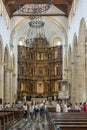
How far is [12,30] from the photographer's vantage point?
42.7 m

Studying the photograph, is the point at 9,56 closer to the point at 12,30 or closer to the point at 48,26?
the point at 12,30

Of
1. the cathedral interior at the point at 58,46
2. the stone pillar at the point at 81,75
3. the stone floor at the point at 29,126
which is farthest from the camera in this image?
the cathedral interior at the point at 58,46

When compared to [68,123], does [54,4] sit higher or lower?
higher

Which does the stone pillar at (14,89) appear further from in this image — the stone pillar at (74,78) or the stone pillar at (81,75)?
the stone pillar at (81,75)

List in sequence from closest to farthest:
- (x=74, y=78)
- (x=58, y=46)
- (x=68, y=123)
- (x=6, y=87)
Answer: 1. (x=68, y=123)
2. (x=74, y=78)
3. (x=6, y=87)
4. (x=58, y=46)

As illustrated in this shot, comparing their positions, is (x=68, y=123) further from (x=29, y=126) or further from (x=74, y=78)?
(x=74, y=78)

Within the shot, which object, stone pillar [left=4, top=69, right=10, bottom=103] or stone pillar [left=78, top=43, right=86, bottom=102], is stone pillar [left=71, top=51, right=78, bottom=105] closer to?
stone pillar [left=78, top=43, right=86, bottom=102]

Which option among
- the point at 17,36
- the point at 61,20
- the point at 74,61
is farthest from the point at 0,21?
the point at 17,36

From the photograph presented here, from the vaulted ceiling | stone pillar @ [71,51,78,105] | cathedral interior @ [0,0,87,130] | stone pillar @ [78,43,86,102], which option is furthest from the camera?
the vaulted ceiling

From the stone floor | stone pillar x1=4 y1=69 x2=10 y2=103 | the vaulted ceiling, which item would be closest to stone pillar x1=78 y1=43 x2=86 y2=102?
the vaulted ceiling

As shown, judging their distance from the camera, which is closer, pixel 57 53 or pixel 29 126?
pixel 29 126

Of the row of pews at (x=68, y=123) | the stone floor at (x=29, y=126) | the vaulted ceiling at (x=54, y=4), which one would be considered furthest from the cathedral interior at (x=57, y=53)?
the row of pews at (x=68, y=123)

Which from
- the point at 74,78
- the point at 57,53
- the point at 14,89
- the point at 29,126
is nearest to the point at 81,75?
the point at 74,78

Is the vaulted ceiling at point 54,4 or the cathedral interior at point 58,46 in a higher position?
the vaulted ceiling at point 54,4
